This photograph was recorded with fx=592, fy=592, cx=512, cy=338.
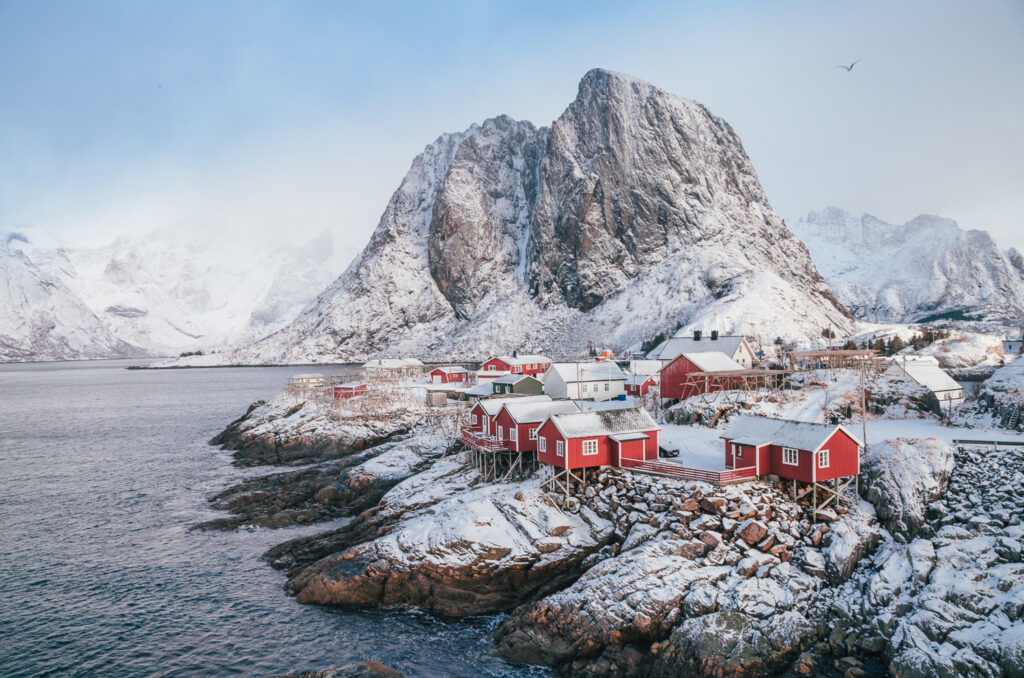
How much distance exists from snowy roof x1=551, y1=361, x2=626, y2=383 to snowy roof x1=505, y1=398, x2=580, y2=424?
1873 cm

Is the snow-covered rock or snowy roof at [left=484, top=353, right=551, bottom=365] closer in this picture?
the snow-covered rock

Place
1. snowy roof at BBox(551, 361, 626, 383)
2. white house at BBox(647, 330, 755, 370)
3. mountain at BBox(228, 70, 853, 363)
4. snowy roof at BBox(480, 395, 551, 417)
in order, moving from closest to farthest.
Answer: snowy roof at BBox(480, 395, 551, 417) → snowy roof at BBox(551, 361, 626, 383) → white house at BBox(647, 330, 755, 370) → mountain at BBox(228, 70, 853, 363)

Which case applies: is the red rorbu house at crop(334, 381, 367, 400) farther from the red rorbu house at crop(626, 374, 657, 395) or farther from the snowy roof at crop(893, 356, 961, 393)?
the snowy roof at crop(893, 356, 961, 393)

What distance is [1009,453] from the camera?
3070 cm

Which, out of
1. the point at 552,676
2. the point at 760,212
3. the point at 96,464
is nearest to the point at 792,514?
the point at 552,676

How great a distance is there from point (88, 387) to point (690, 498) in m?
153

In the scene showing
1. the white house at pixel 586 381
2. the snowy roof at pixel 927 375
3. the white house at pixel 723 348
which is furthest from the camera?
the white house at pixel 723 348

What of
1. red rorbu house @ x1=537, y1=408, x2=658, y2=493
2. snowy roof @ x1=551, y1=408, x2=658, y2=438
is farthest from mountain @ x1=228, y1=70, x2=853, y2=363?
red rorbu house @ x1=537, y1=408, x2=658, y2=493

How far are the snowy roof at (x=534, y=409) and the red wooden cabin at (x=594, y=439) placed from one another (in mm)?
2879

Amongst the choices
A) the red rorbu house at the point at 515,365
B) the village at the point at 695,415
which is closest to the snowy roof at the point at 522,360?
the red rorbu house at the point at 515,365

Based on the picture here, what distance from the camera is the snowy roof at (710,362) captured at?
164 feet

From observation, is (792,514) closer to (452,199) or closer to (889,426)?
(889,426)

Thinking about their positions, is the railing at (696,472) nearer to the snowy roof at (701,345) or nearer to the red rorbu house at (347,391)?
the snowy roof at (701,345)

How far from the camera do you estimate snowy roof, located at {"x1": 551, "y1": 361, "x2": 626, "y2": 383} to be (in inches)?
2354
